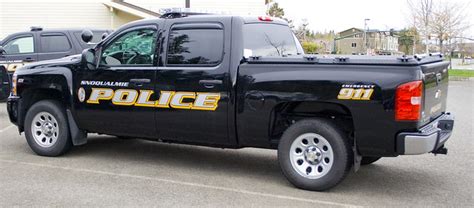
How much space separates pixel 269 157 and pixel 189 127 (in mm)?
1612

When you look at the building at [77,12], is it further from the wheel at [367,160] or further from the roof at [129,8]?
the wheel at [367,160]

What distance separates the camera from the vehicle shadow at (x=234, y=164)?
5859 mm

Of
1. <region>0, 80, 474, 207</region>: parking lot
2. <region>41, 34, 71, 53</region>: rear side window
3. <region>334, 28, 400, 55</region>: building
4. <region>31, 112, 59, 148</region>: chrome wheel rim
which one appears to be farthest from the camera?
<region>334, 28, 400, 55</region>: building

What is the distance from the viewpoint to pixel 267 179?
6121 mm

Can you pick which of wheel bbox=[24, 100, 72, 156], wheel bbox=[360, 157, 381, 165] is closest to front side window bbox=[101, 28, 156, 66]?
wheel bbox=[24, 100, 72, 156]

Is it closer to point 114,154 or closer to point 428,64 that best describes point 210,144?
point 114,154

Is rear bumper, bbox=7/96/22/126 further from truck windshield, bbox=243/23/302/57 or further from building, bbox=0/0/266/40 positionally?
building, bbox=0/0/266/40

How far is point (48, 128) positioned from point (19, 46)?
6386mm

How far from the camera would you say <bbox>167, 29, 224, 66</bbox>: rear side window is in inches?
236

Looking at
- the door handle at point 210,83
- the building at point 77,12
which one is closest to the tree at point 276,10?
the building at point 77,12

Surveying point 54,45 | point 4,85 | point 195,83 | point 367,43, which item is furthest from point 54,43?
point 367,43

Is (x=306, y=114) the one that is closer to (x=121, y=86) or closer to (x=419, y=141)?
(x=419, y=141)

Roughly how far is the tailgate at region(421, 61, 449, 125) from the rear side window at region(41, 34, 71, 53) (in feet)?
30.5

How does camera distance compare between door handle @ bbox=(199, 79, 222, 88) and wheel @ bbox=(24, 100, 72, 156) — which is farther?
wheel @ bbox=(24, 100, 72, 156)
